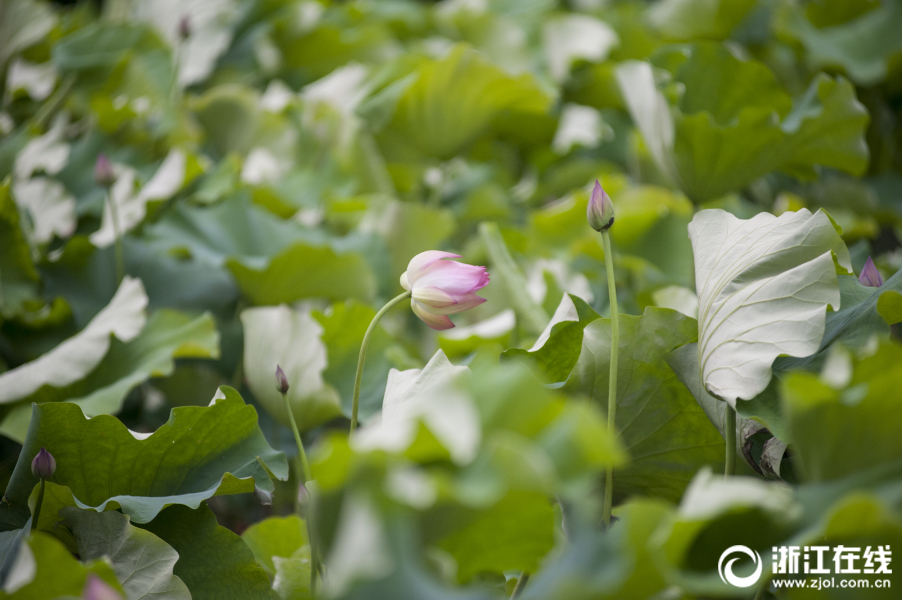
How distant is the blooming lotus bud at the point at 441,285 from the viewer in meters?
0.33

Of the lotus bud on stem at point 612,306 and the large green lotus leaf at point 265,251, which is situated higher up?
the lotus bud on stem at point 612,306

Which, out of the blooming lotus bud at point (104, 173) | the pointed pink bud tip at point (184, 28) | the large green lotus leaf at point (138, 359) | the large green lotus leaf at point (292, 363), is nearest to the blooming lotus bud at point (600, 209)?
the large green lotus leaf at point (292, 363)

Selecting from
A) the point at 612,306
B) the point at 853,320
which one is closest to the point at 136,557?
the point at 612,306

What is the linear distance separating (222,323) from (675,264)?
1.40 ft

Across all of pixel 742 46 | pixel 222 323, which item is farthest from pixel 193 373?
pixel 742 46

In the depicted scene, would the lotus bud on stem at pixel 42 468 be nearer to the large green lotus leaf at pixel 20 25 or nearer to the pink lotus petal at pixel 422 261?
the pink lotus petal at pixel 422 261

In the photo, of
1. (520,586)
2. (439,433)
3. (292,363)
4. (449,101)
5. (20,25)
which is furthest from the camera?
(20,25)

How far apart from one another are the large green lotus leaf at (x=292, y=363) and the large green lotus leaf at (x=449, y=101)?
0.30m

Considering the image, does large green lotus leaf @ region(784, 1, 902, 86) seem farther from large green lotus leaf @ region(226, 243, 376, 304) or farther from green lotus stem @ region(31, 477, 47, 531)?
green lotus stem @ region(31, 477, 47, 531)

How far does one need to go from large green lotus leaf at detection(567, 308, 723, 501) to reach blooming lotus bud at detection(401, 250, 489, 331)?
2.5 inches

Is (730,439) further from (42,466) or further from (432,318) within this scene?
(42,466)

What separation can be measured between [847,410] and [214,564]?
298mm

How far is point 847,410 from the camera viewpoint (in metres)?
0.22

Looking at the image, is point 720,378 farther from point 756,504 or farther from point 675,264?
point 675,264
